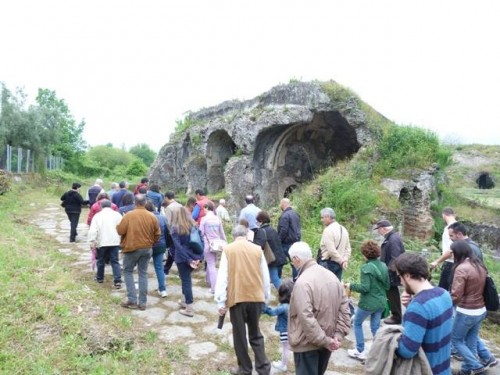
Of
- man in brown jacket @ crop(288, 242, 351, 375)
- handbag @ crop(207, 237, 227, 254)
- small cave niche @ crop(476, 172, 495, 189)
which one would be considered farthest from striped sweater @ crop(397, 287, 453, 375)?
small cave niche @ crop(476, 172, 495, 189)

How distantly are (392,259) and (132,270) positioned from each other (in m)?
3.92

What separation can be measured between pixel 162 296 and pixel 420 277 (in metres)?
4.99

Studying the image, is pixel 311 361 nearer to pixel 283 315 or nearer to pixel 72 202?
pixel 283 315

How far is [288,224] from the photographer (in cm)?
700

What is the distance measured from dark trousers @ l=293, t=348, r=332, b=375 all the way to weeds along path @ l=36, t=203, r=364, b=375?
1.27 meters

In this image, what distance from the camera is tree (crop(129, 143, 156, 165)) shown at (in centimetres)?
7638

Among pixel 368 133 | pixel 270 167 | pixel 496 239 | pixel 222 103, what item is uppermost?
pixel 222 103

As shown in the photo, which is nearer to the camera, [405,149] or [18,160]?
[405,149]

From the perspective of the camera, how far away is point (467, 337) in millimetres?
4707

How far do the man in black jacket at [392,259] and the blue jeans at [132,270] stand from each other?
356 cm

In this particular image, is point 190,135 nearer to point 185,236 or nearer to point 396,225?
point 396,225

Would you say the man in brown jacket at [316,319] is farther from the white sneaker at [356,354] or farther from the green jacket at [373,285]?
the white sneaker at [356,354]

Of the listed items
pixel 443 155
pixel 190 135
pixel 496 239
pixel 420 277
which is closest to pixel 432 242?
pixel 443 155

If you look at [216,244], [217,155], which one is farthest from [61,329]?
[217,155]
